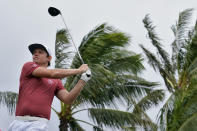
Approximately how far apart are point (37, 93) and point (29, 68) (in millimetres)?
245

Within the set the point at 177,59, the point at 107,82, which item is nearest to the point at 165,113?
the point at 107,82

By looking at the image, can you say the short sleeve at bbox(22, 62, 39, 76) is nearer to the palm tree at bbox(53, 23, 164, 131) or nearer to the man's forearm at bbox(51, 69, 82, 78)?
the man's forearm at bbox(51, 69, 82, 78)

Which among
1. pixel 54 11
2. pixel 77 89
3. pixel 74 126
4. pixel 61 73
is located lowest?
pixel 74 126

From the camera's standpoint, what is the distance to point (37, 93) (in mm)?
3670

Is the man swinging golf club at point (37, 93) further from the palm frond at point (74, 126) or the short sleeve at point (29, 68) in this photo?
the palm frond at point (74, 126)

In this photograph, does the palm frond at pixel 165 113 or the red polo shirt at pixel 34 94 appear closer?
the red polo shirt at pixel 34 94

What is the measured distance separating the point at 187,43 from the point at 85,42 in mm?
3662

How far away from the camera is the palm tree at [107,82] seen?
11680mm

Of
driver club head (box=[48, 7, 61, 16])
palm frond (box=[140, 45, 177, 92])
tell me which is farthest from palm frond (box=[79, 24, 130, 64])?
driver club head (box=[48, 7, 61, 16])

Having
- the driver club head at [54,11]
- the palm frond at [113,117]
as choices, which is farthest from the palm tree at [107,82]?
the driver club head at [54,11]

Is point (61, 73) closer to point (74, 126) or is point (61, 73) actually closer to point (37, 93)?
point (37, 93)

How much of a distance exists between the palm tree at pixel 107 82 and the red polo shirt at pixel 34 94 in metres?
7.46

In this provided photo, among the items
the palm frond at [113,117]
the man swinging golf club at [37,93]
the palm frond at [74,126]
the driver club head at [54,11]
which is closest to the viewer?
the man swinging golf club at [37,93]

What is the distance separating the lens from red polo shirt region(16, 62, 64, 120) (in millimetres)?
3641
